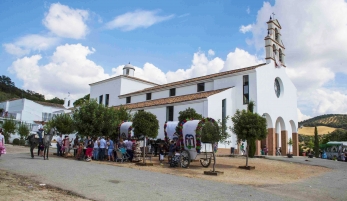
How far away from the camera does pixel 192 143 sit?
16.4 metres

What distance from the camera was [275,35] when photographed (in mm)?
33562

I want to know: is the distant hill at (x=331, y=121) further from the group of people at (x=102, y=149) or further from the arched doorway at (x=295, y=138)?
the group of people at (x=102, y=149)

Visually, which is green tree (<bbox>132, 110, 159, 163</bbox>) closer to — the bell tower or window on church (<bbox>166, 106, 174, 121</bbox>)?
window on church (<bbox>166, 106, 174, 121</bbox>)

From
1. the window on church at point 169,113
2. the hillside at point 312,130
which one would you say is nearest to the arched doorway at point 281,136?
the window on church at point 169,113

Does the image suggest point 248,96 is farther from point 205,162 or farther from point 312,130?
point 312,130

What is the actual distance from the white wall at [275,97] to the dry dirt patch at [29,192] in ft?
78.2

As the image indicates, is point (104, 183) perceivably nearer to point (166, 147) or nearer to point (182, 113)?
point (166, 147)

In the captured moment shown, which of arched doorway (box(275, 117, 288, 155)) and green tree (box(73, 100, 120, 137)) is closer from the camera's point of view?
green tree (box(73, 100, 120, 137))

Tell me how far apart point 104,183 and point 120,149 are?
8.67m

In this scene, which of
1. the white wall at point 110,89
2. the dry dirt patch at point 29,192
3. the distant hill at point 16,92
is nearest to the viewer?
the dry dirt patch at point 29,192

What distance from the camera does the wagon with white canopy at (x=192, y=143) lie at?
15941 millimetres

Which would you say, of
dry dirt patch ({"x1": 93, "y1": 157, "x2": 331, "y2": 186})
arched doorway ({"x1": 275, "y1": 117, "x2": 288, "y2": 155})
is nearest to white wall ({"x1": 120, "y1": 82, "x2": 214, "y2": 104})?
arched doorway ({"x1": 275, "y1": 117, "x2": 288, "y2": 155})

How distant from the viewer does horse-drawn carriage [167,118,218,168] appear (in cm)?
1594

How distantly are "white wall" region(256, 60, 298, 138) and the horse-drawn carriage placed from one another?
44.9 ft
